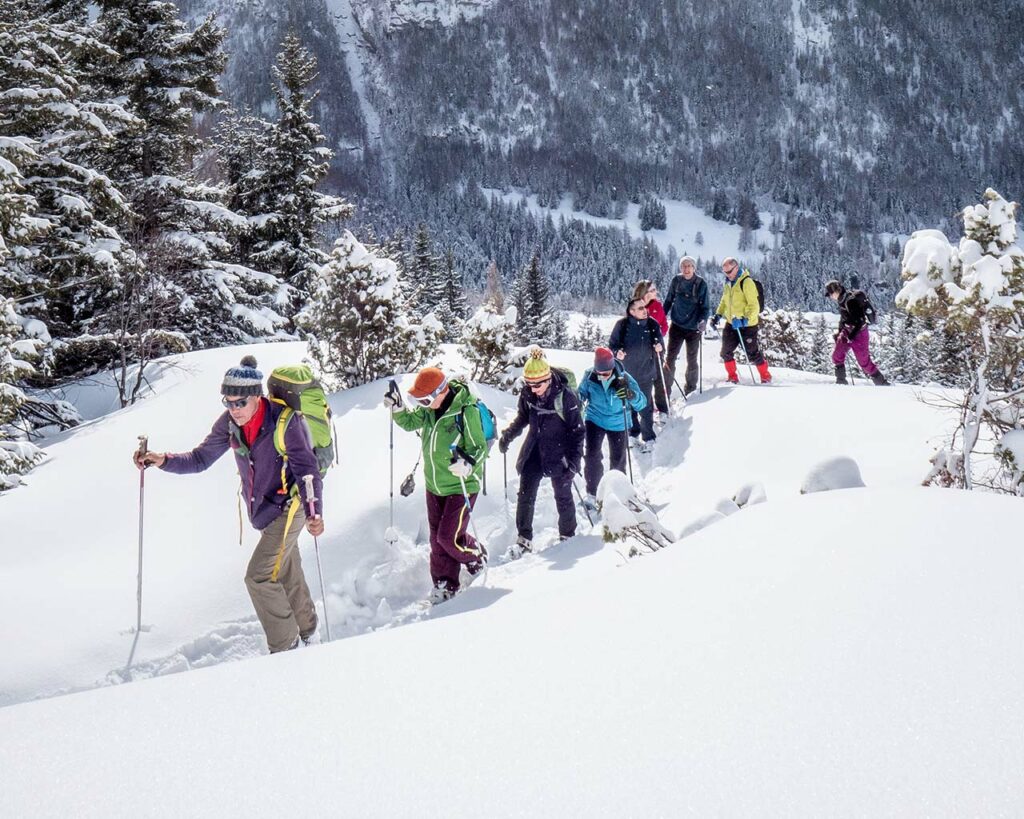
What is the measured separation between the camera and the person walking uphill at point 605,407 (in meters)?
6.87

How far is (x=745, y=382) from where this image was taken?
11.0m

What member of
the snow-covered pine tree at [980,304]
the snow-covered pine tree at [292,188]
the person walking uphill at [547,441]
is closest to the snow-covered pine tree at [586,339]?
the snow-covered pine tree at [292,188]

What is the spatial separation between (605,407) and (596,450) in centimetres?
51

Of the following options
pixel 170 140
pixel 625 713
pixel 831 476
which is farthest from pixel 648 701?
pixel 170 140

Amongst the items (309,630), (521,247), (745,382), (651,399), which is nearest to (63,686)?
(309,630)

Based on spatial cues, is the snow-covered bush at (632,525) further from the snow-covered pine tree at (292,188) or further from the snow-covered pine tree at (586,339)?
the snow-covered pine tree at (586,339)

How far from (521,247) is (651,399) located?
165 metres

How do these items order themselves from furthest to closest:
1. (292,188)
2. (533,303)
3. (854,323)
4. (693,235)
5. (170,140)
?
(693,235) < (533,303) < (292,188) < (170,140) < (854,323)

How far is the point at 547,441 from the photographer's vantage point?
6305 mm

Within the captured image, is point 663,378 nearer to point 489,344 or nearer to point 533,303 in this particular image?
point 489,344

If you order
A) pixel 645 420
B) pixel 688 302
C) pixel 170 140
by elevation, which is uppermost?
pixel 170 140

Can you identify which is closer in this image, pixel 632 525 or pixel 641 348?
pixel 632 525

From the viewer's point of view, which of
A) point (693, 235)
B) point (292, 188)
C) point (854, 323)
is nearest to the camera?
point (854, 323)

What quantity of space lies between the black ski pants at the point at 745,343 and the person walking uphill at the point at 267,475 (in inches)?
313
